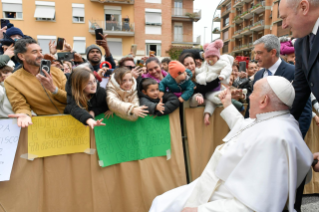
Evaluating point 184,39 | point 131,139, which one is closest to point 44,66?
point 131,139

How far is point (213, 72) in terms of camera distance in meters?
3.08

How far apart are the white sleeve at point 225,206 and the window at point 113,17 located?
22.8 m

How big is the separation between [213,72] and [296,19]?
155cm

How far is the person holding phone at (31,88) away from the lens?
2.24 meters

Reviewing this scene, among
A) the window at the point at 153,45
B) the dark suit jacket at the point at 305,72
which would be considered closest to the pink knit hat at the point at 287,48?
the dark suit jacket at the point at 305,72

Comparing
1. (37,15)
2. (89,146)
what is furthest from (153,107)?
(37,15)

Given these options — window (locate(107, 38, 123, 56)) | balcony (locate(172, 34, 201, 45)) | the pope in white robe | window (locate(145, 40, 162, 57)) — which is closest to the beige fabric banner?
the pope in white robe

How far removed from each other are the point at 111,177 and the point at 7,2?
23340mm

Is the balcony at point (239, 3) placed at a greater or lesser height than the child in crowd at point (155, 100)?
greater

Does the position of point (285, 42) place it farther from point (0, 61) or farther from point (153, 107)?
point (0, 61)

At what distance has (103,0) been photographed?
2145 centimetres

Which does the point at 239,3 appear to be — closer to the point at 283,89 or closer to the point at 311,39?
the point at 311,39

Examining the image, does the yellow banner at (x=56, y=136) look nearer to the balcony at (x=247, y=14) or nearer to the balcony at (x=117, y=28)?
the balcony at (x=117, y=28)

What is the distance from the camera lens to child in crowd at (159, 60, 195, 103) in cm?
273
